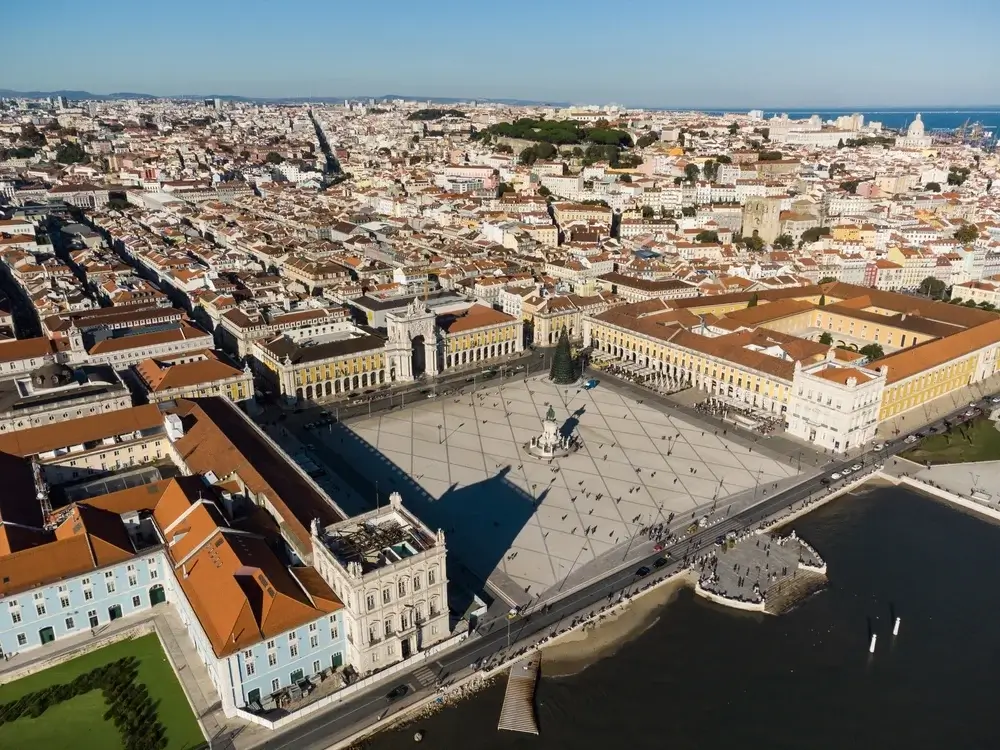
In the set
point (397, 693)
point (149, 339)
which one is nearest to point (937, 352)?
point (397, 693)

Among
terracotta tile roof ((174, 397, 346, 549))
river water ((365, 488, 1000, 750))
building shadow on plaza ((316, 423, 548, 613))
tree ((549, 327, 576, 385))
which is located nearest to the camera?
river water ((365, 488, 1000, 750))

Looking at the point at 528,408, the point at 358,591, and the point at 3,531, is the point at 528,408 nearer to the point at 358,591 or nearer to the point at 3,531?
the point at 358,591

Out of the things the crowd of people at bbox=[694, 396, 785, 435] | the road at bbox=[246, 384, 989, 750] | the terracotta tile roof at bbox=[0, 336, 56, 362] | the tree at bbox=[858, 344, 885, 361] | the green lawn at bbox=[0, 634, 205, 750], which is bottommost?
the road at bbox=[246, 384, 989, 750]

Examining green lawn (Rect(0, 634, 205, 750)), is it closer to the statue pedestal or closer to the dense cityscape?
the dense cityscape

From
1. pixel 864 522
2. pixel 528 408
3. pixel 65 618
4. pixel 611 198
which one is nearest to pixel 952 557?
pixel 864 522

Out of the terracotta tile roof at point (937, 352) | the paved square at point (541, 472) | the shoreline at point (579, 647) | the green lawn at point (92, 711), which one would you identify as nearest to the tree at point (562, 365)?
the paved square at point (541, 472)

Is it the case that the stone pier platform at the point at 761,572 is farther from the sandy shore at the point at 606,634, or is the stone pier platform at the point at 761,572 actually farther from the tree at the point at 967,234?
the tree at the point at 967,234

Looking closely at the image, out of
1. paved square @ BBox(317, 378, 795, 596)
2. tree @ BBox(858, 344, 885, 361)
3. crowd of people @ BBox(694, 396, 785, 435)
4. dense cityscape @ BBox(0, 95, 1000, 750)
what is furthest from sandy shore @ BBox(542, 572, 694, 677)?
tree @ BBox(858, 344, 885, 361)
